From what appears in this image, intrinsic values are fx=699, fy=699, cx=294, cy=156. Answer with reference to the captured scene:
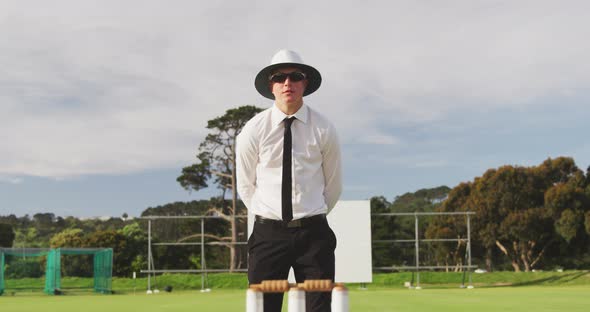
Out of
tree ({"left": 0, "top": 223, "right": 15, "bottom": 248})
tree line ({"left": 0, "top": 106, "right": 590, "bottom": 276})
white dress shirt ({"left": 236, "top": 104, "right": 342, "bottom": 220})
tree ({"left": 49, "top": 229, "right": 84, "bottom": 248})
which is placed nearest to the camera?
white dress shirt ({"left": 236, "top": 104, "right": 342, "bottom": 220})

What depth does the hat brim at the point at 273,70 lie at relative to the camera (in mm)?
4449

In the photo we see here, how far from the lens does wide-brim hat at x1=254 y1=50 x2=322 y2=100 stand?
4.40 metres

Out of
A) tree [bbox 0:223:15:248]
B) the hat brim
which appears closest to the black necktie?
the hat brim

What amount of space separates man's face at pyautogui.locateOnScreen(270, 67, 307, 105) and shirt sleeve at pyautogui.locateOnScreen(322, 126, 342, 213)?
0.30 m

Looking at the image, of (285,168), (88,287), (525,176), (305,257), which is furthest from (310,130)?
(525,176)

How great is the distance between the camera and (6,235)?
5556 cm

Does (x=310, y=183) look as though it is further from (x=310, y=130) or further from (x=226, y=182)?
(x=226, y=182)

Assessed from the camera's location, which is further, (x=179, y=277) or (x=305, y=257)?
(x=179, y=277)

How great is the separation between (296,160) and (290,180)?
0.44 ft

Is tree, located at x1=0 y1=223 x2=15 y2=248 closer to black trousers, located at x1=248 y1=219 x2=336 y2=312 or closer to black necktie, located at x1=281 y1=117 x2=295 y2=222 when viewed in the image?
black trousers, located at x1=248 y1=219 x2=336 y2=312

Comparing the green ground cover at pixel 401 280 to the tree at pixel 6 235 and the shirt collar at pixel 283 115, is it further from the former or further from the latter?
the shirt collar at pixel 283 115

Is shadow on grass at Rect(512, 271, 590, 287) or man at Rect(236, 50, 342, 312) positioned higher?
man at Rect(236, 50, 342, 312)

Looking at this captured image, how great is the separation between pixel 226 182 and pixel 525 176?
19.2 meters

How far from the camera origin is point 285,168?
14.3 feet
